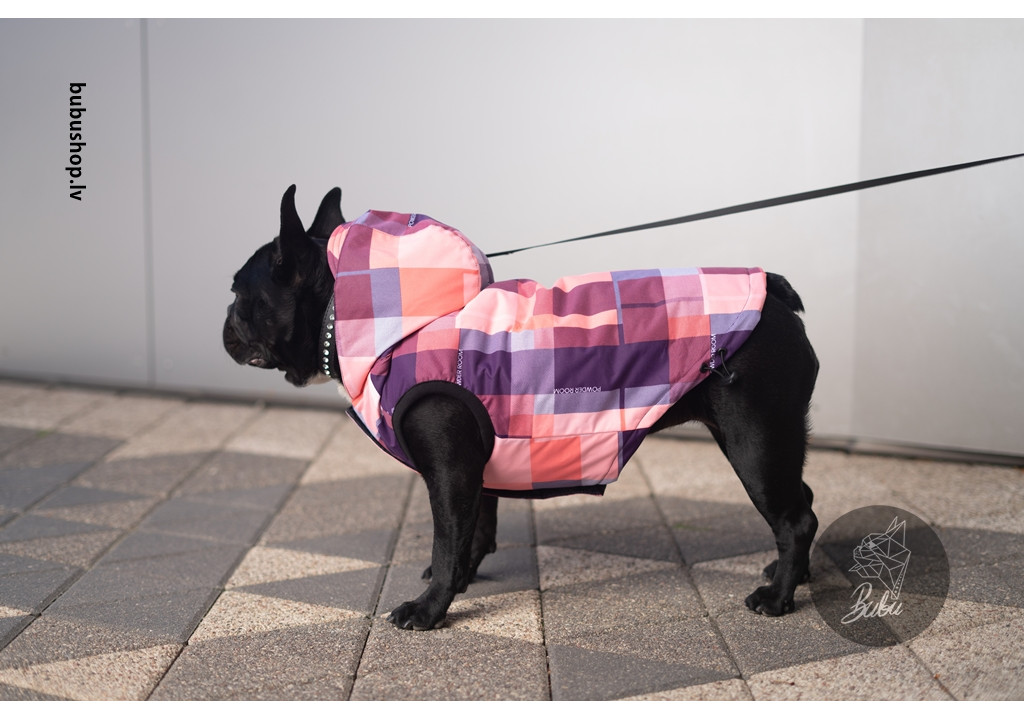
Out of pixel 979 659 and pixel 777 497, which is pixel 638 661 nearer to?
pixel 777 497

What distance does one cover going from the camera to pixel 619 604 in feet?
9.55

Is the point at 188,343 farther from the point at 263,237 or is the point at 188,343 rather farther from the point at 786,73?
the point at 786,73

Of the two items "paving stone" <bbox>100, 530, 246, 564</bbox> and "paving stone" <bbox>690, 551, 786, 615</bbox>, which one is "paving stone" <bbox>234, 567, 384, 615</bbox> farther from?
"paving stone" <bbox>690, 551, 786, 615</bbox>

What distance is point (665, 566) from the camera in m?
3.23

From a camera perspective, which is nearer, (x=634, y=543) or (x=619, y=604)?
(x=619, y=604)

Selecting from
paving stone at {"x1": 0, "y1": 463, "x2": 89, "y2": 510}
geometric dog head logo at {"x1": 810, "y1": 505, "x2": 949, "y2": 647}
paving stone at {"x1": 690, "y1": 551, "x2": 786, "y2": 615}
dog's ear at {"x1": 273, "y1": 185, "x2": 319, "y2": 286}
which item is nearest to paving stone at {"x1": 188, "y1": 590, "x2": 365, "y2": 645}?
dog's ear at {"x1": 273, "y1": 185, "x2": 319, "y2": 286}

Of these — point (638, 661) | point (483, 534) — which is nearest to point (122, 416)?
point (483, 534)

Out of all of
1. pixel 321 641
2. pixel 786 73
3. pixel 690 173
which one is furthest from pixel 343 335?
pixel 786 73

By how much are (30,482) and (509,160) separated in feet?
9.24

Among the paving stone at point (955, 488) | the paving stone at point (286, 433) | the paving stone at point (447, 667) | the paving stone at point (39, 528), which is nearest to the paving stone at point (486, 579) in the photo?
the paving stone at point (447, 667)

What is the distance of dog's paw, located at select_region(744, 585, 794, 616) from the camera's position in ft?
9.20

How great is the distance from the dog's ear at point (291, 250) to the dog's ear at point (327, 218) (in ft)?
0.74

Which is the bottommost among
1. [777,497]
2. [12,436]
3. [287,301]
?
[12,436]

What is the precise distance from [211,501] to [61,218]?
259cm
